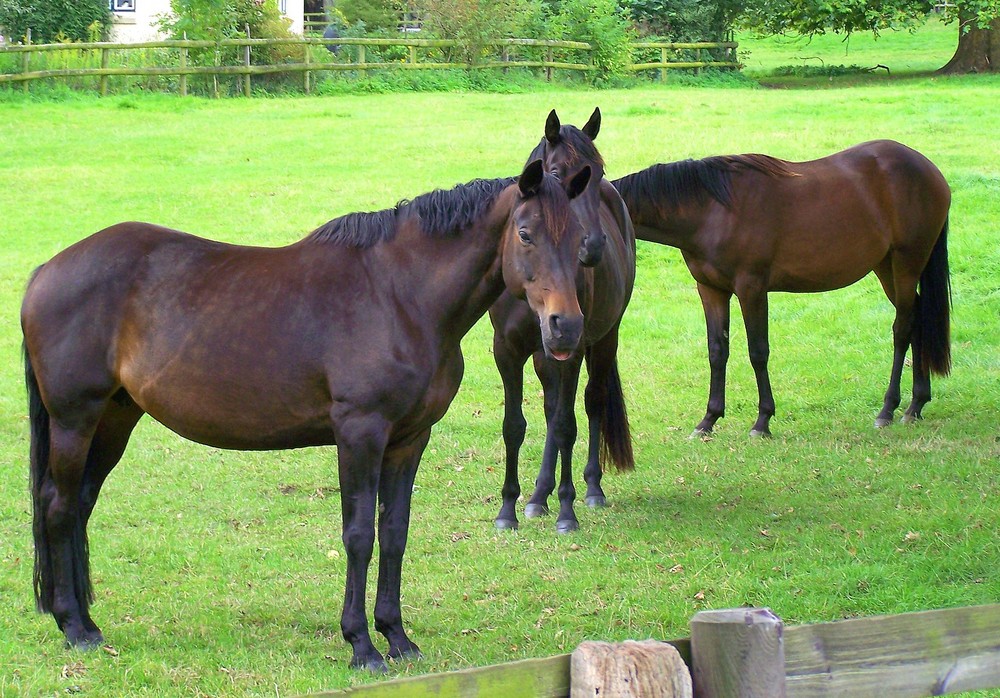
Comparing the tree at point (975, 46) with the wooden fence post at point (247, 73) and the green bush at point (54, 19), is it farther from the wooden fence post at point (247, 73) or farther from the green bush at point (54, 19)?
the green bush at point (54, 19)

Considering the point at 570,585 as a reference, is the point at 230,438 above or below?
above

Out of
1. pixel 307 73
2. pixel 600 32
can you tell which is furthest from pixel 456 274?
pixel 600 32

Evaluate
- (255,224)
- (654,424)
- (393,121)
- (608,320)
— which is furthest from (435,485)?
(393,121)

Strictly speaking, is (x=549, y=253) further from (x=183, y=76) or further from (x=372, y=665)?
(x=183, y=76)

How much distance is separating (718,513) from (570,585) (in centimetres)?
157

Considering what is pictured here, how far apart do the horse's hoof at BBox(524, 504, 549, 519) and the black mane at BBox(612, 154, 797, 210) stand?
2.61 m

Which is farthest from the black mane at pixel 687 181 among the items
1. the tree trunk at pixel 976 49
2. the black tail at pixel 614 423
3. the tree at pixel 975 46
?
the tree trunk at pixel 976 49

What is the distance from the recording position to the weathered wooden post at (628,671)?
226 centimetres

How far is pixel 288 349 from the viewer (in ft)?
15.0

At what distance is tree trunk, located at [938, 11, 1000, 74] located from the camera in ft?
97.8

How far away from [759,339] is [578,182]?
4884mm

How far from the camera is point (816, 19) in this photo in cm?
3034

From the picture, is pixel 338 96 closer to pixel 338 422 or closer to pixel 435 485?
pixel 435 485

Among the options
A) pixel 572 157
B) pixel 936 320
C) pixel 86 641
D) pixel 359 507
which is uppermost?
pixel 572 157
